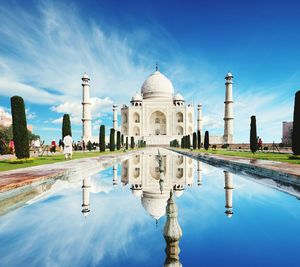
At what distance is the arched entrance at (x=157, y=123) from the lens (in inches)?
1738

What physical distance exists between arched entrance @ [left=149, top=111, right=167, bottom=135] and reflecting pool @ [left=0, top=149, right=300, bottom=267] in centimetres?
3953

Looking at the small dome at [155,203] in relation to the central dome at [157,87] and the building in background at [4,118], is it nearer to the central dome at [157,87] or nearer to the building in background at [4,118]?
the central dome at [157,87]

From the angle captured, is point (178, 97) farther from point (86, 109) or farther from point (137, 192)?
point (137, 192)

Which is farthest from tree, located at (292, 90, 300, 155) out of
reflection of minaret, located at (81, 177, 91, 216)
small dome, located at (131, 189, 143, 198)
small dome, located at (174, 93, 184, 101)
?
small dome, located at (174, 93, 184, 101)

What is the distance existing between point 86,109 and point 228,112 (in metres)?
16.4

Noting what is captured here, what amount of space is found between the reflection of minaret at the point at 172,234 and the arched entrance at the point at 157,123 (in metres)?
41.9

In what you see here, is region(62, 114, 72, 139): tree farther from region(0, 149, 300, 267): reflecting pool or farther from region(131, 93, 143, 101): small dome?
region(131, 93, 143, 101): small dome

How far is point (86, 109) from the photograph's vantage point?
3036cm

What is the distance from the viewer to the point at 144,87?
144 ft

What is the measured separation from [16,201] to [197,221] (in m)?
2.64

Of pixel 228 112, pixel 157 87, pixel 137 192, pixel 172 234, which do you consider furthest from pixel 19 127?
pixel 157 87

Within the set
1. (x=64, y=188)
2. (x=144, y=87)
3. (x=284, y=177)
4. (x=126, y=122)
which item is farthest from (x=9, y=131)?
(x=284, y=177)

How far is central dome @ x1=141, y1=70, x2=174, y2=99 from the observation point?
138ft

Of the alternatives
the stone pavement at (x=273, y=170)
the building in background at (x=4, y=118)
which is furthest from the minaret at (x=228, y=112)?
the building in background at (x=4, y=118)
